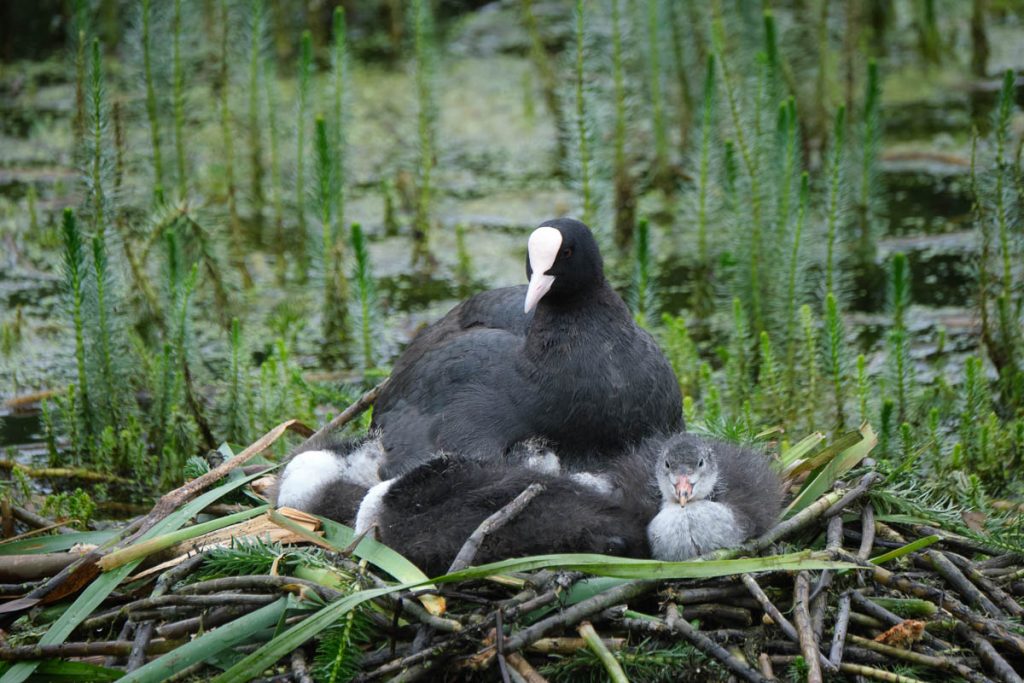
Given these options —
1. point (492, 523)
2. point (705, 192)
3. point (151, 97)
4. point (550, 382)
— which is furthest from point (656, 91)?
point (492, 523)

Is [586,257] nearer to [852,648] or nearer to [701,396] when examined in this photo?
[852,648]

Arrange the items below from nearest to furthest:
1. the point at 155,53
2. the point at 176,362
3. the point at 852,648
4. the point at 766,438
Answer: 1. the point at 852,648
2. the point at 766,438
3. the point at 176,362
4. the point at 155,53

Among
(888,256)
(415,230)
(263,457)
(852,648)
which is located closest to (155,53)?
(415,230)

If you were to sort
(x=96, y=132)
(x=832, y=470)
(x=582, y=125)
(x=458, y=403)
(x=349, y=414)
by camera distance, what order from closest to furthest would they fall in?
(x=832, y=470), (x=458, y=403), (x=349, y=414), (x=96, y=132), (x=582, y=125)

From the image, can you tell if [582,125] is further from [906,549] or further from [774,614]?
[774,614]

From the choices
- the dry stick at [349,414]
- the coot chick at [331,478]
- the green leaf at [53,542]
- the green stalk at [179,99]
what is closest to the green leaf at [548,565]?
the coot chick at [331,478]

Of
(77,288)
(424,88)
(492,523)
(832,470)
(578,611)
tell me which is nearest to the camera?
(578,611)

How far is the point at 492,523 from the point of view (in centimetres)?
324

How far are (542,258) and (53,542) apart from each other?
1.54 metres

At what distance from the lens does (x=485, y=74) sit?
8.84 meters

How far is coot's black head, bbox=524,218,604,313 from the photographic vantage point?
387 centimetres

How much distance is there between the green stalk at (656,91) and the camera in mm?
6691

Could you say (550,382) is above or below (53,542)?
above

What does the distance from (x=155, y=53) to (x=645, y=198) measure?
8.86 feet
